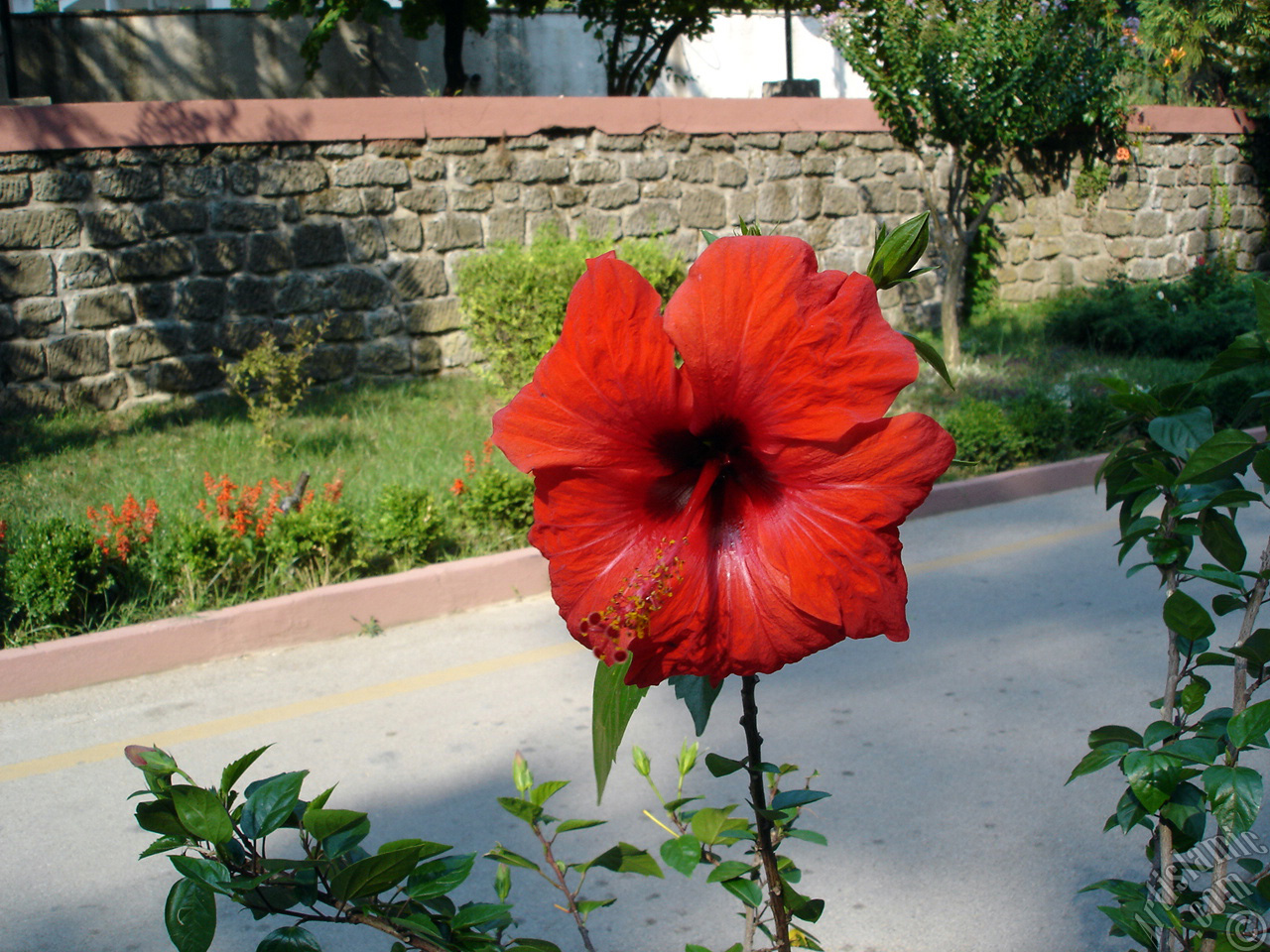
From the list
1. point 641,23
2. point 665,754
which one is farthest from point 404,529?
point 641,23

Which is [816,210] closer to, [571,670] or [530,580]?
[530,580]

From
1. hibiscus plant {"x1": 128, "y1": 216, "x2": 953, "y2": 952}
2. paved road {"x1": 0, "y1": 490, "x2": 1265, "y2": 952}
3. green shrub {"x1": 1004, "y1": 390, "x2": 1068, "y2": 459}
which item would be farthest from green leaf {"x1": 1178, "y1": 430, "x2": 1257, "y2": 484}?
green shrub {"x1": 1004, "y1": 390, "x2": 1068, "y2": 459}

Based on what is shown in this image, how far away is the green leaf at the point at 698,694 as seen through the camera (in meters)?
0.97

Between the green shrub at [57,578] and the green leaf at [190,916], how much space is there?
430 cm

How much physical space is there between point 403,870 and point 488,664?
381 centimetres

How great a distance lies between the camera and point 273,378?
303 inches

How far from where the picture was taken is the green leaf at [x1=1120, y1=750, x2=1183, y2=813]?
4.08 ft

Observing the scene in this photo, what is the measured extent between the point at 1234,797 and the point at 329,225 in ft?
28.5

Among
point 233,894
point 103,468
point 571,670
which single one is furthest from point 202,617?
point 233,894

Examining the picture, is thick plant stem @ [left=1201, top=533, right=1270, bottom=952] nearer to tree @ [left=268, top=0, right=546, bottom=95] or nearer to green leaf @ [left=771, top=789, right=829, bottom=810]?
green leaf @ [left=771, top=789, right=829, bottom=810]

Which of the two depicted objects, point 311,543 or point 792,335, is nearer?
point 792,335

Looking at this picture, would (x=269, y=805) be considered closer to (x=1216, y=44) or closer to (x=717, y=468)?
(x=717, y=468)

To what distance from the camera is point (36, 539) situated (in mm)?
4777

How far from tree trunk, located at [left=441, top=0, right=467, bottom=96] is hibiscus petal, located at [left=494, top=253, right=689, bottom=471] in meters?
13.9
